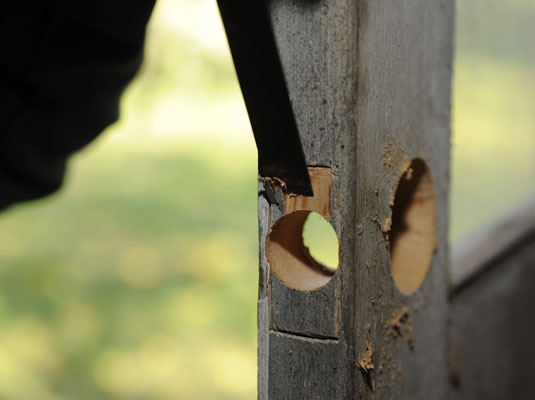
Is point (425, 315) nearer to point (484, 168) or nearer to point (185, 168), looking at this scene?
point (484, 168)

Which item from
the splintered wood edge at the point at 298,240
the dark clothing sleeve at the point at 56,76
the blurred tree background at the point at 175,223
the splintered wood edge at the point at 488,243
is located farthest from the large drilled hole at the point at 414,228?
the blurred tree background at the point at 175,223

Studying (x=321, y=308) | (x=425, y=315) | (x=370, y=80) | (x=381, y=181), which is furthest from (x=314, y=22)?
(x=425, y=315)

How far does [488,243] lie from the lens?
167 cm

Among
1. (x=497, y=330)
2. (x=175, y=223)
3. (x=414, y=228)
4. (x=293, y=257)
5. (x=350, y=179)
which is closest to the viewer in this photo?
(x=350, y=179)

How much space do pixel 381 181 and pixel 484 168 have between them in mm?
3172

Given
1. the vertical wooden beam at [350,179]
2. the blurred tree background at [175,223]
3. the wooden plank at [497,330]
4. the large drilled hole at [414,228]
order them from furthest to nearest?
the blurred tree background at [175,223]
the wooden plank at [497,330]
the large drilled hole at [414,228]
the vertical wooden beam at [350,179]

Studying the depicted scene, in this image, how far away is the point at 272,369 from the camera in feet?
2.76

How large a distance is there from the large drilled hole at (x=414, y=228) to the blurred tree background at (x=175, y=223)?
1.79 meters

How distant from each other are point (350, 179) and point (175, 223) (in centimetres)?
368

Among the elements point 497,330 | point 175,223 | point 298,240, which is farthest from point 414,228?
point 175,223

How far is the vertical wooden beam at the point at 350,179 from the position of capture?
761 mm

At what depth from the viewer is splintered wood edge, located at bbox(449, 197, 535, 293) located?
146 cm

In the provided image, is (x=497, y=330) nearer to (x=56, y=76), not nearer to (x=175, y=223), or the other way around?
(x=56, y=76)

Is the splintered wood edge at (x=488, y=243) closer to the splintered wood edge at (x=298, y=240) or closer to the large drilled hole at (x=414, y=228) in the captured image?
the large drilled hole at (x=414, y=228)
